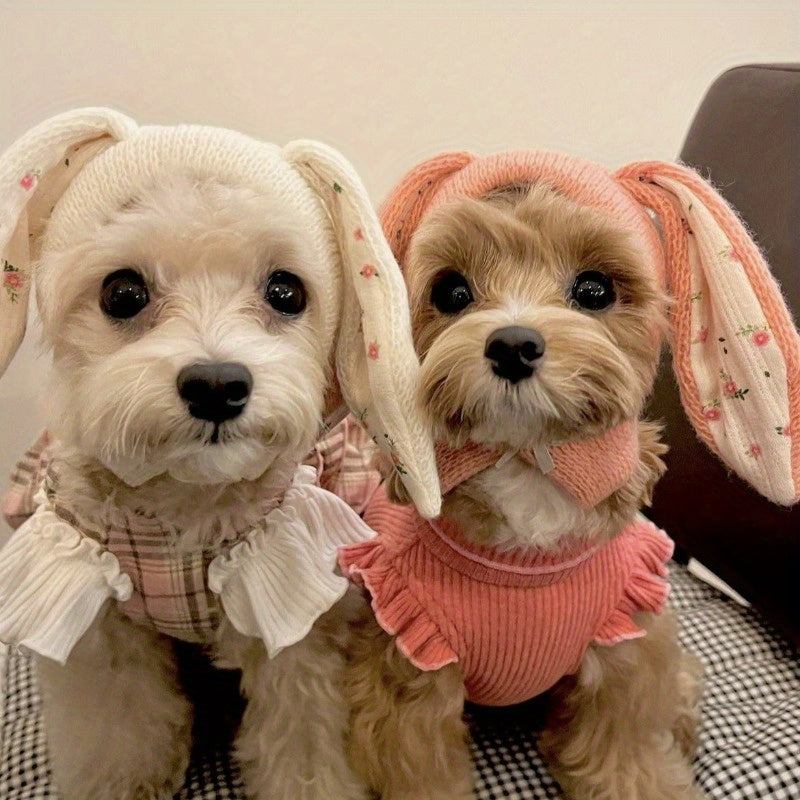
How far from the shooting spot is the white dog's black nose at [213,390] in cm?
58

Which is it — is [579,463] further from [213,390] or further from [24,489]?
[24,489]

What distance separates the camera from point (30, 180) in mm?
669

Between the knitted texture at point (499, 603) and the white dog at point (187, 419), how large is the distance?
0.08 meters

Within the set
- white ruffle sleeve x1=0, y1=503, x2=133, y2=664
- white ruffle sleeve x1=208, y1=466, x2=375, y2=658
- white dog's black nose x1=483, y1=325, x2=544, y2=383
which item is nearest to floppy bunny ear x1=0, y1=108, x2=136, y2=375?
white ruffle sleeve x1=0, y1=503, x2=133, y2=664

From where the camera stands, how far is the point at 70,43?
1.23 m

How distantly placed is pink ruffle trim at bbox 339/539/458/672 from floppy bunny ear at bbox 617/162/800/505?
12.8 inches

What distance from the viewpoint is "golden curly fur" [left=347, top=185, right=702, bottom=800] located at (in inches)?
25.0

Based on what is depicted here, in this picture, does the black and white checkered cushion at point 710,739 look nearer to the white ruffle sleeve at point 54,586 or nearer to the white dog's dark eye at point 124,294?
the white ruffle sleeve at point 54,586

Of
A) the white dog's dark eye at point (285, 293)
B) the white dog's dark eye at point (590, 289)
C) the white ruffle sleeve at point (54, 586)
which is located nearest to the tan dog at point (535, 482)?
the white dog's dark eye at point (590, 289)

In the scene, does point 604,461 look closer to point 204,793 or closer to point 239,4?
point 204,793

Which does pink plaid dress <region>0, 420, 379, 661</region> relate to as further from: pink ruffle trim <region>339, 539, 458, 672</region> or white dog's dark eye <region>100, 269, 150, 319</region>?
white dog's dark eye <region>100, 269, 150, 319</region>

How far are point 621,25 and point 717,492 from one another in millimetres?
885

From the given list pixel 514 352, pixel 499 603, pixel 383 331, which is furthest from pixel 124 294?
pixel 499 603

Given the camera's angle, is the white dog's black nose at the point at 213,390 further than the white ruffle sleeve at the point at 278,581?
No
